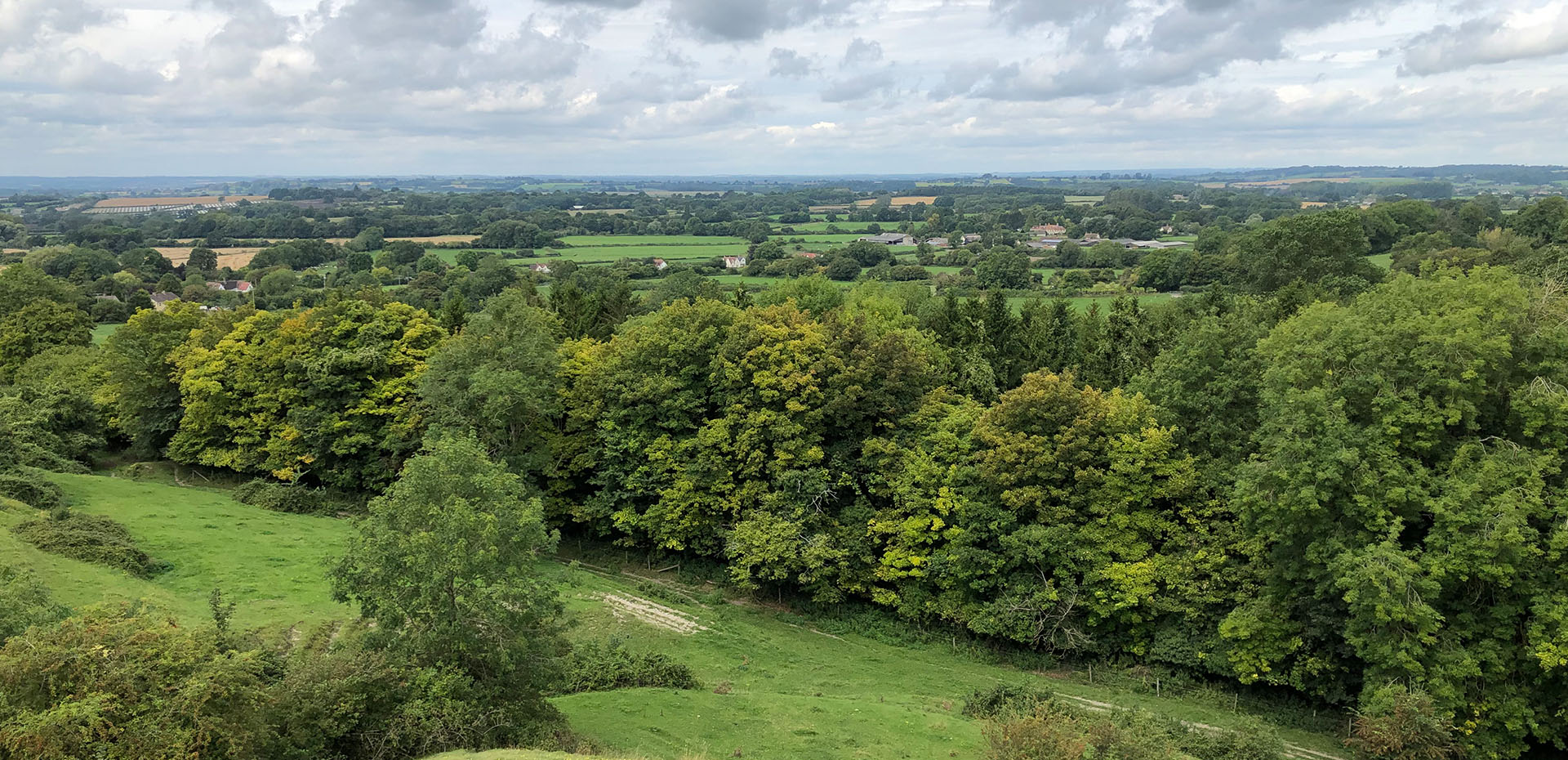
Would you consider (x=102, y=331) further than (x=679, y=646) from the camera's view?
Yes

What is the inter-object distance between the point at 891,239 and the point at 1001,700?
467ft

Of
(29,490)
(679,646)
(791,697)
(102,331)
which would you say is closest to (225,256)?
(102,331)

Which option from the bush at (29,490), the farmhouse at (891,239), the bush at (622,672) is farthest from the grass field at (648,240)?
the bush at (622,672)

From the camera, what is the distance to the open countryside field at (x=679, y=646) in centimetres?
2223

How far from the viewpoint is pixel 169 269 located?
4865 inches

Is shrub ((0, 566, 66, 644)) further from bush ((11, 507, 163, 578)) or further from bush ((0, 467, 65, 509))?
bush ((0, 467, 65, 509))

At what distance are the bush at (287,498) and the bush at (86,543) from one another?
1123 centimetres

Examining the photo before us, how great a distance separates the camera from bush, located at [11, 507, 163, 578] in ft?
94.6

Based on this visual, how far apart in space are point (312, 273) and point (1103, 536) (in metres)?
120

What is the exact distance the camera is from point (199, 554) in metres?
32.5

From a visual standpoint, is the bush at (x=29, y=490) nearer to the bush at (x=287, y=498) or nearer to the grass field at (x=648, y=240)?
the bush at (x=287, y=498)

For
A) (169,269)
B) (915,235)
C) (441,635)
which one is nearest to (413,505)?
(441,635)

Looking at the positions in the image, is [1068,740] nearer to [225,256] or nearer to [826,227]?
[225,256]

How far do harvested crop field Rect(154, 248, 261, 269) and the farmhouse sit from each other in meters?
104
